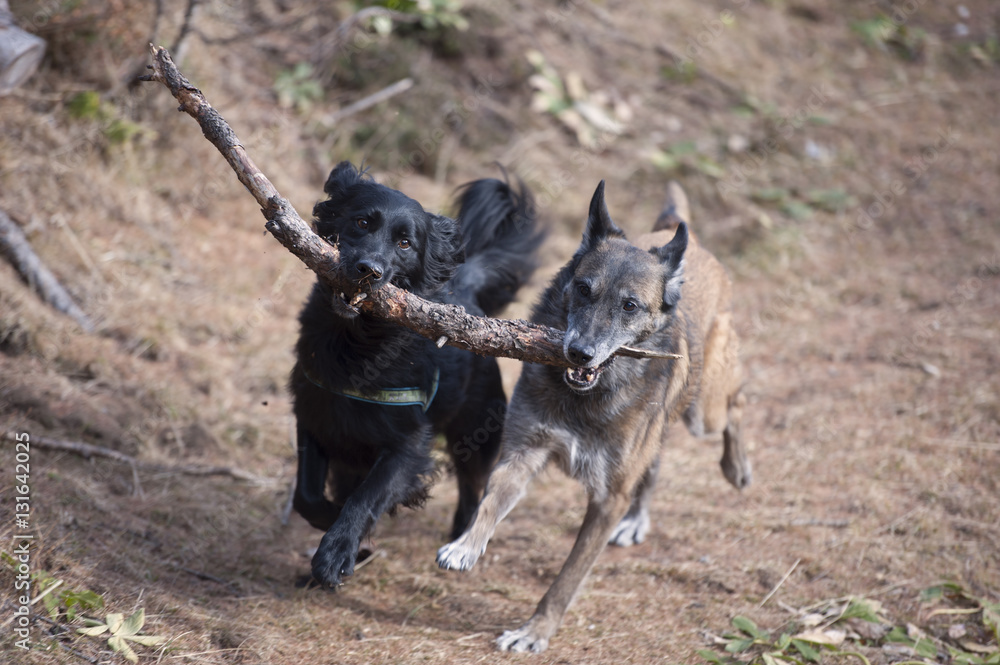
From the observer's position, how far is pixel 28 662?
9.26 ft

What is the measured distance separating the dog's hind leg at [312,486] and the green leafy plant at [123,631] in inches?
36.7

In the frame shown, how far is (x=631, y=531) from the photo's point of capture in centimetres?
525

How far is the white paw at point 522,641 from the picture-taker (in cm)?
386

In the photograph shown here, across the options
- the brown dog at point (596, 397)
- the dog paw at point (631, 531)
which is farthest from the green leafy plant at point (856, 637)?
the dog paw at point (631, 531)

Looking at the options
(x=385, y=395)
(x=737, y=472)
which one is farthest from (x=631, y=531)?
(x=385, y=395)

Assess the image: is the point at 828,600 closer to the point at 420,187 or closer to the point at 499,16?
the point at 420,187

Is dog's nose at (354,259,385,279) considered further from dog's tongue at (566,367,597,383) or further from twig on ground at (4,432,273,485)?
twig on ground at (4,432,273,485)

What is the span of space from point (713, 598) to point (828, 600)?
2.10ft

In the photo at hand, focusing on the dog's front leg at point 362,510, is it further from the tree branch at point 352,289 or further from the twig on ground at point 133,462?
the twig on ground at point 133,462

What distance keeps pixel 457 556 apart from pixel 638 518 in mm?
2180

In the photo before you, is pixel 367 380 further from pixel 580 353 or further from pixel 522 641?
pixel 522 641

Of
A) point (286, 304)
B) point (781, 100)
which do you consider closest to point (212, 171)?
point (286, 304)
